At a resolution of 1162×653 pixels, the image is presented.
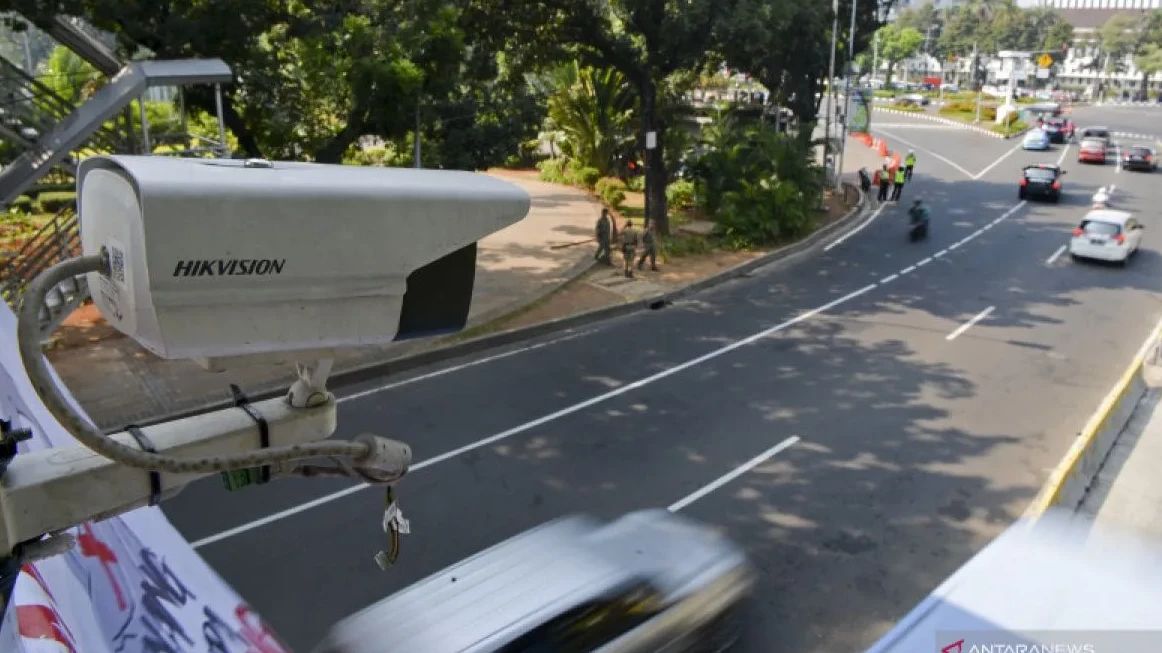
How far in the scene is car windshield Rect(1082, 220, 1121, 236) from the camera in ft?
67.5

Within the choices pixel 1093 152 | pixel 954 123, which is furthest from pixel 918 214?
pixel 954 123

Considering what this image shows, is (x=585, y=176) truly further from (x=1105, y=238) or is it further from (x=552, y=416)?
(x=552, y=416)

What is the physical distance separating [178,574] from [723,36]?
1776cm

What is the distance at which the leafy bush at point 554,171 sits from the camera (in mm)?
31828

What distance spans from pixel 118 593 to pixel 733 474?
6.95 meters

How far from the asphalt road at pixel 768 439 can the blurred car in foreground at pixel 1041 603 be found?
926mm

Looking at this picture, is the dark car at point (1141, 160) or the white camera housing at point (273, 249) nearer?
the white camera housing at point (273, 249)

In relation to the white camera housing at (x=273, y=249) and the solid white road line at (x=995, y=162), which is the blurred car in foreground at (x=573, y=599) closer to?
the white camera housing at (x=273, y=249)

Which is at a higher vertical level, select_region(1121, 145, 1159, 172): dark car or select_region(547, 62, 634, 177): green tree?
select_region(547, 62, 634, 177): green tree

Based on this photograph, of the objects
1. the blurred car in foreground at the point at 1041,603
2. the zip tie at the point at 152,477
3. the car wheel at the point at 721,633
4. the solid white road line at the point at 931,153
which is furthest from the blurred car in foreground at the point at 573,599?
the solid white road line at the point at 931,153

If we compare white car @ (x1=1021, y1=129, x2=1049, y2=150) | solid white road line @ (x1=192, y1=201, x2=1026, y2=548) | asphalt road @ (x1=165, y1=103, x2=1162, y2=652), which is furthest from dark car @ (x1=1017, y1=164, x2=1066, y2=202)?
white car @ (x1=1021, y1=129, x2=1049, y2=150)

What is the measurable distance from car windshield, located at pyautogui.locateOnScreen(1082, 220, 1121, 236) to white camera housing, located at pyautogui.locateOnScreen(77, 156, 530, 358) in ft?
71.8

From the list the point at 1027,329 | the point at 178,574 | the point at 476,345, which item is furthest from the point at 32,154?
the point at 1027,329

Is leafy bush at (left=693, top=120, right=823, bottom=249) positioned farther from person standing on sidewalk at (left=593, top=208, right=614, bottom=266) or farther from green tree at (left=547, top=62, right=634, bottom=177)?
person standing on sidewalk at (left=593, top=208, right=614, bottom=266)
